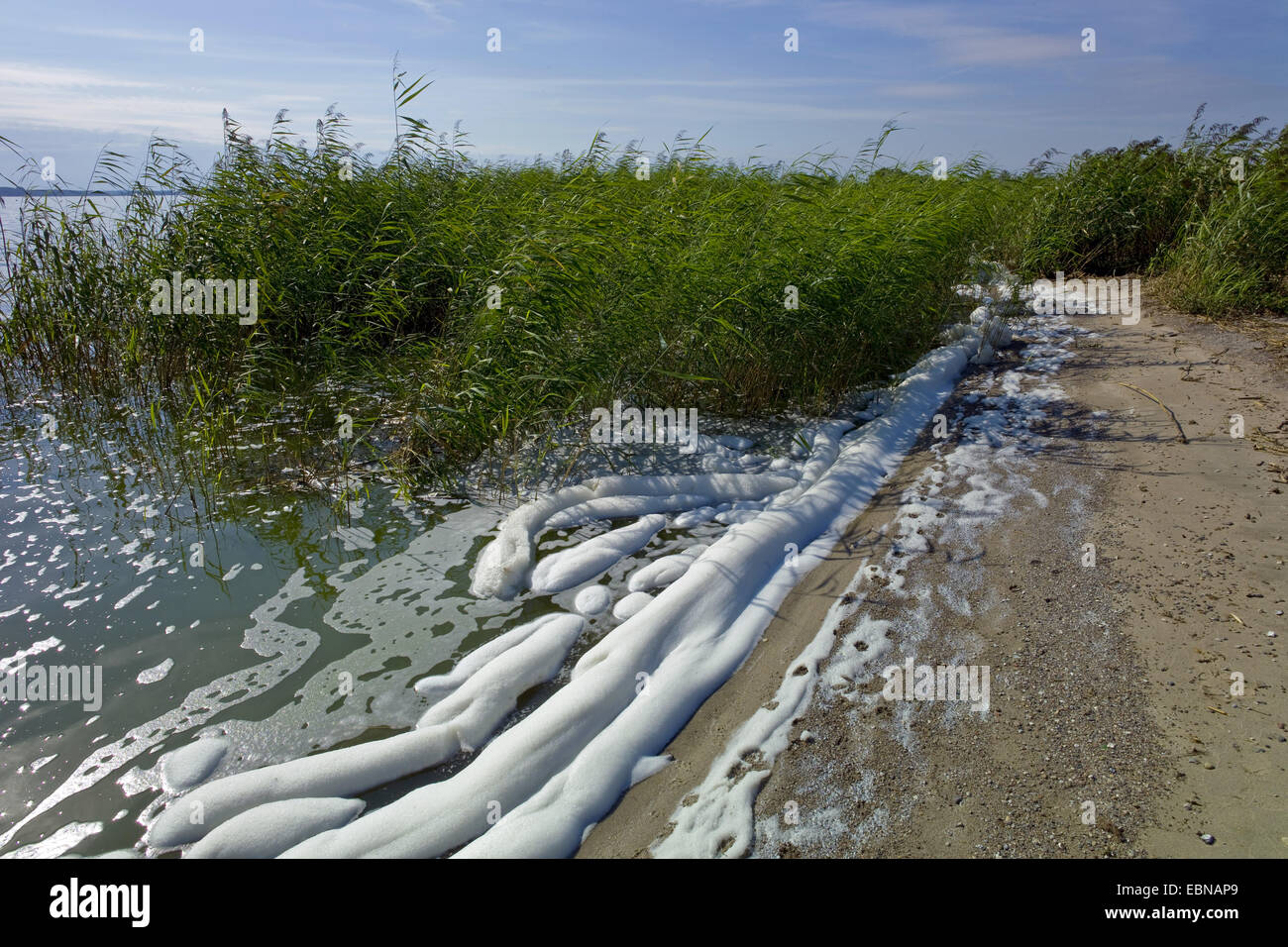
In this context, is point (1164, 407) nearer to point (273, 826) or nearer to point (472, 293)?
point (472, 293)

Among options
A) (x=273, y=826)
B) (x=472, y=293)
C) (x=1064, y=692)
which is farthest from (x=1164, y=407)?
(x=273, y=826)

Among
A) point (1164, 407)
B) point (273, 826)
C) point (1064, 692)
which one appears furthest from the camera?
point (1164, 407)

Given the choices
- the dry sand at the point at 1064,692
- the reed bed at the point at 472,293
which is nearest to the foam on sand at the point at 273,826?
the dry sand at the point at 1064,692

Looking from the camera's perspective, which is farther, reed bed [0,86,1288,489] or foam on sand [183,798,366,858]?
reed bed [0,86,1288,489]

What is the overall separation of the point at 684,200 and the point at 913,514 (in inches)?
126

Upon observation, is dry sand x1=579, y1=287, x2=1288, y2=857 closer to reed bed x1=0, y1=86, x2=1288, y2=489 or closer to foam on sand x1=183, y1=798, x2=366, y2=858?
foam on sand x1=183, y1=798, x2=366, y2=858

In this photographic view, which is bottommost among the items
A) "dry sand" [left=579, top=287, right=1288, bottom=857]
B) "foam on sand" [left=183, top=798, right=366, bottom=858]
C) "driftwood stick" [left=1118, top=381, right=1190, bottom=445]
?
"foam on sand" [left=183, top=798, right=366, bottom=858]

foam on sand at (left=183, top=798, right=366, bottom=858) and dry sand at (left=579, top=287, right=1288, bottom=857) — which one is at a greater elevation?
dry sand at (left=579, top=287, right=1288, bottom=857)

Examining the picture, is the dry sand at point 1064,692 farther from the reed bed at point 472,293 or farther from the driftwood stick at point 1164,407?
the reed bed at point 472,293

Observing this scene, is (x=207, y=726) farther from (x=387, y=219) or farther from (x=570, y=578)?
(x=387, y=219)

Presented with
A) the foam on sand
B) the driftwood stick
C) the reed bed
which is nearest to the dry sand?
the driftwood stick

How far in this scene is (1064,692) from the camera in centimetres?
233

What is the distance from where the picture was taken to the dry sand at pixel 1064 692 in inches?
73.7

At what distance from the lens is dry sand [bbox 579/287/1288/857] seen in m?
1.87
